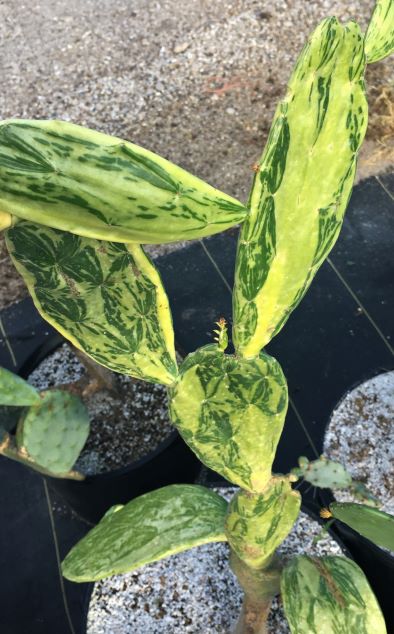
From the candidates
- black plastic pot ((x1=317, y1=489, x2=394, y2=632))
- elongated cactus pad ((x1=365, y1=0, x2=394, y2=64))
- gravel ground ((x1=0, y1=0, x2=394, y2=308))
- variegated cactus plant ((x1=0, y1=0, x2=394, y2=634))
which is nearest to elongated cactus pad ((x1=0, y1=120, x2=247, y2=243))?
variegated cactus plant ((x1=0, y1=0, x2=394, y2=634))

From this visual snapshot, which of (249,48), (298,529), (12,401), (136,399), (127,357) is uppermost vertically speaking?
(249,48)

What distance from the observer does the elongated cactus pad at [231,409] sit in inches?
25.7

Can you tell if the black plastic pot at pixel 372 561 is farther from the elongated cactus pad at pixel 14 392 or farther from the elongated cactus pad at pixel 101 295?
the elongated cactus pad at pixel 101 295

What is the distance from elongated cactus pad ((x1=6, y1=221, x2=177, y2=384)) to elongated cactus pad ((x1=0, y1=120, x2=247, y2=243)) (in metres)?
0.14

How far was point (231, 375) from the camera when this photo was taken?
655mm

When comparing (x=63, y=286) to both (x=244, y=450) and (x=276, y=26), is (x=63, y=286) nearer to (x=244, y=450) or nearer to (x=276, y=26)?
(x=244, y=450)

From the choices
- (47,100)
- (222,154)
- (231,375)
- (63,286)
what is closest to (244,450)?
(231,375)

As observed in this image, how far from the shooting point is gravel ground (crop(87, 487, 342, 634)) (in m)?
1.22

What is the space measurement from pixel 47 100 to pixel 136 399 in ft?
5.13

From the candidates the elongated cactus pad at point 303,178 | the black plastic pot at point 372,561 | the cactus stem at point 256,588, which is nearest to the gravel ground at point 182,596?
the black plastic pot at point 372,561

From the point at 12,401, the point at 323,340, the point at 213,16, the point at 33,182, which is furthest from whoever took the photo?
the point at 213,16

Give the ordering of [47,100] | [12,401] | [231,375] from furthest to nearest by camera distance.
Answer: [47,100], [12,401], [231,375]

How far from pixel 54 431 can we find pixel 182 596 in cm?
40

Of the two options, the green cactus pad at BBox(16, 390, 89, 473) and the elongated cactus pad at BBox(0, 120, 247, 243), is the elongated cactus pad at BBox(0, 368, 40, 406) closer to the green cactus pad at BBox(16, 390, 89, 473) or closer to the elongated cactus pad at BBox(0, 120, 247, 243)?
the green cactus pad at BBox(16, 390, 89, 473)
